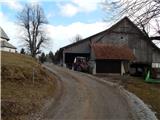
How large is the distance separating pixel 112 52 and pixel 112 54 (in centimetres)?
53

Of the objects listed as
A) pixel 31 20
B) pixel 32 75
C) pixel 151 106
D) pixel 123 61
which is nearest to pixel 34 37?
pixel 31 20

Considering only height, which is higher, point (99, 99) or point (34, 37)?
point (34, 37)

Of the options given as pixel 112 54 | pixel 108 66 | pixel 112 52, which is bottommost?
pixel 108 66

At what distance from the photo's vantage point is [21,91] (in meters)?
24.1

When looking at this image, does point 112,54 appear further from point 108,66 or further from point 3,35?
point 3,35

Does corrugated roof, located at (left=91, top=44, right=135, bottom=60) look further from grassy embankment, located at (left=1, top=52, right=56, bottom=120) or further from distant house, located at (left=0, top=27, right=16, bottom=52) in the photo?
distant house, located at (left=0, top=27, right=16, bottom=52)

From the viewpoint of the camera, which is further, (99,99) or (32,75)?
(32,75)

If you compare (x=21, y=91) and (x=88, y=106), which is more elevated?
(x=21, y=91)

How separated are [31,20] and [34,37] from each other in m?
5.74

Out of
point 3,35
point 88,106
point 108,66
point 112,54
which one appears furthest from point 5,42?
point 88,106

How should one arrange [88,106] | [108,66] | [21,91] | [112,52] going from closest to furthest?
1. [88,106]
2. [21,91]
3. [108,66]
4. [112,52]

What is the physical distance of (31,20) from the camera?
9988 cm

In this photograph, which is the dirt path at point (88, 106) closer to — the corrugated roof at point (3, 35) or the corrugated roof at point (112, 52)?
the corrugated roof at point (112, 52)

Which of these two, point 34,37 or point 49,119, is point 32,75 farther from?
point 34,37
